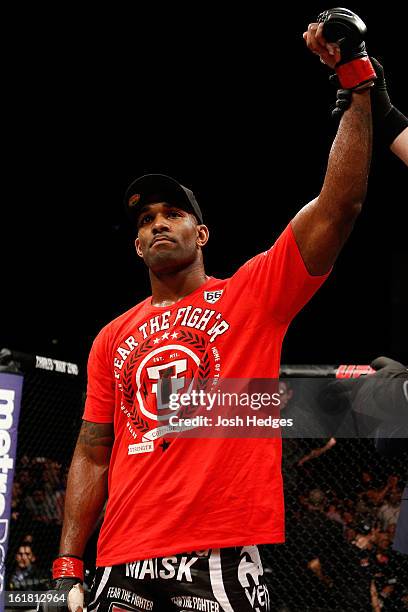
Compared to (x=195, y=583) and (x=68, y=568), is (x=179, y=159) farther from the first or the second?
(x=195, y=583)

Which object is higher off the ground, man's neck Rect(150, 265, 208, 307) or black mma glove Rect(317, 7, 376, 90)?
black mma glove Rect(317, 7, 376, 90)

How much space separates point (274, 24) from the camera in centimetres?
563

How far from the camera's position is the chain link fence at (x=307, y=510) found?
312 centimetres

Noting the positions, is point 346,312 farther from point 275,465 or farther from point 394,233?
point 275,465

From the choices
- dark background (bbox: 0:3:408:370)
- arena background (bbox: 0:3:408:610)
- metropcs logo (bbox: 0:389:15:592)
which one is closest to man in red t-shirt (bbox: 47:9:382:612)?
metropcs logo (bbox: 0:389:15:592)

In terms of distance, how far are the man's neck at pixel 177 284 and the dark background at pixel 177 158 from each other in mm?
4115

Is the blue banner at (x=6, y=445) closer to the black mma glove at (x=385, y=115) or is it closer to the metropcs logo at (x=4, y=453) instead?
the metropcs logo at (x=4, y=453)

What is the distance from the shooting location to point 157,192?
1.98m

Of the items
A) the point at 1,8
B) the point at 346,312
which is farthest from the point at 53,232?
the point at 1,8

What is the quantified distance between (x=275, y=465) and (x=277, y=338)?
30 cm

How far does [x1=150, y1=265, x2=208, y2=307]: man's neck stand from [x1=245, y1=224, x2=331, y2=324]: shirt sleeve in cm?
23

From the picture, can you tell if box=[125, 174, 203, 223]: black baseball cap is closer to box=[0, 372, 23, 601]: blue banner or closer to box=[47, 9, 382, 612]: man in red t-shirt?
box=[47, 9, 382, 612]: man in red t-shirt

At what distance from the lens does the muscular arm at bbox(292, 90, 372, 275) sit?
1.44m

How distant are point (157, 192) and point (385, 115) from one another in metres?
0.66
